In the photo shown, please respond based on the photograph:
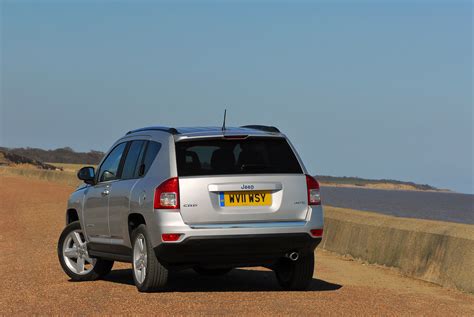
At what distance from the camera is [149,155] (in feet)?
37.8

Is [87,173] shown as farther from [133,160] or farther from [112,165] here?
[133,160]

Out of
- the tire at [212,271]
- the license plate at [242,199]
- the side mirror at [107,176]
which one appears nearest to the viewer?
the license plate at [242,199]

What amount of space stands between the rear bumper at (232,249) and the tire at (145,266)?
10 cm

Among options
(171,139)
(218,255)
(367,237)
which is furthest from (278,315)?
(367,237)

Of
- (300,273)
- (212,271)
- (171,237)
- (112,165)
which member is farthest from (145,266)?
(212,271)

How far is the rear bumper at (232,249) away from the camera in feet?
35.0

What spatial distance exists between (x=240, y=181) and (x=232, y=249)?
690 millimetres

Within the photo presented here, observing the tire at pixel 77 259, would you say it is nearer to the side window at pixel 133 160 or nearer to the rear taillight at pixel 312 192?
the side window at pixel 133 160

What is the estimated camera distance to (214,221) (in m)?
10.7

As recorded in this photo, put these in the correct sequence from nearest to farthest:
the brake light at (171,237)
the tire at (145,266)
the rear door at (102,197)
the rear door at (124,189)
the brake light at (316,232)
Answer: the brake light at (171,237)
the tire at (145,266)
the brake light at (316,232)
the rear door at (124,189)
the rear door at (102,197)

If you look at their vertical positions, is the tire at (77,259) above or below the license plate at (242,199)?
below

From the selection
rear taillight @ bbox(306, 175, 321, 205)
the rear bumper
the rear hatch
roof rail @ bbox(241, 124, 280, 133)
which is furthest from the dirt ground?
roof rail @ bbox(241, 124, 280, 133)

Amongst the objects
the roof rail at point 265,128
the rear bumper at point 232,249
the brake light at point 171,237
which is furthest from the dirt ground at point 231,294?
the roof rail at point 265,128

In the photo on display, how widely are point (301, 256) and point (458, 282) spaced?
2344mm
